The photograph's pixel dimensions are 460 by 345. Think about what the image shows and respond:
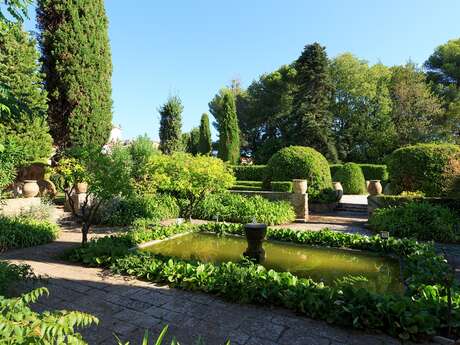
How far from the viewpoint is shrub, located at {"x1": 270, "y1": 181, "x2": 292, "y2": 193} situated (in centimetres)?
1266

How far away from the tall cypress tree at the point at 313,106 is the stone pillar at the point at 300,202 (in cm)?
1433

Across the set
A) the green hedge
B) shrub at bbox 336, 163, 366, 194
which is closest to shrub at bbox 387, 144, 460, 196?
shrub at bbox 336, 163, 366, 194

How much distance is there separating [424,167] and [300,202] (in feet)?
14.3

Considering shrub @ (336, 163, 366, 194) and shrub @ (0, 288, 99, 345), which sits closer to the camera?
shrub @ (0, 288, 99, 345)

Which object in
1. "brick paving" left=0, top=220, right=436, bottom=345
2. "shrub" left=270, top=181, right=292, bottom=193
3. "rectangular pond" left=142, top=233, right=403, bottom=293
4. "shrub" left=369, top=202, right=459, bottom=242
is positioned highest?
"shrub" left=270, top=181, right=292, bottom=193

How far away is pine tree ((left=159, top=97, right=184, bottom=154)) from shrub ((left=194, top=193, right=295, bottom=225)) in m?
10.1

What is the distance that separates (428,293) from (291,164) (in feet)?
31.4

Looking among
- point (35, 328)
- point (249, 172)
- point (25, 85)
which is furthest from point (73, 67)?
point (35, 328)

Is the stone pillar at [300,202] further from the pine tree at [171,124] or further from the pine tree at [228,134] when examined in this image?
the pine tree at [228,134]

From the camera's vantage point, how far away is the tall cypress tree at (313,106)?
24.3 m

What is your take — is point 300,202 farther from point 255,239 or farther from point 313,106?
point 313,106

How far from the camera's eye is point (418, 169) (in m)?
10.6

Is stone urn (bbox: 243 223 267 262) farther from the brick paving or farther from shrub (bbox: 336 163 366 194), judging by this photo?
shrub (bbox: 336 163 366 194)

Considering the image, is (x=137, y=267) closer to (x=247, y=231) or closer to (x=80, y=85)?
(x=247, y=231)
